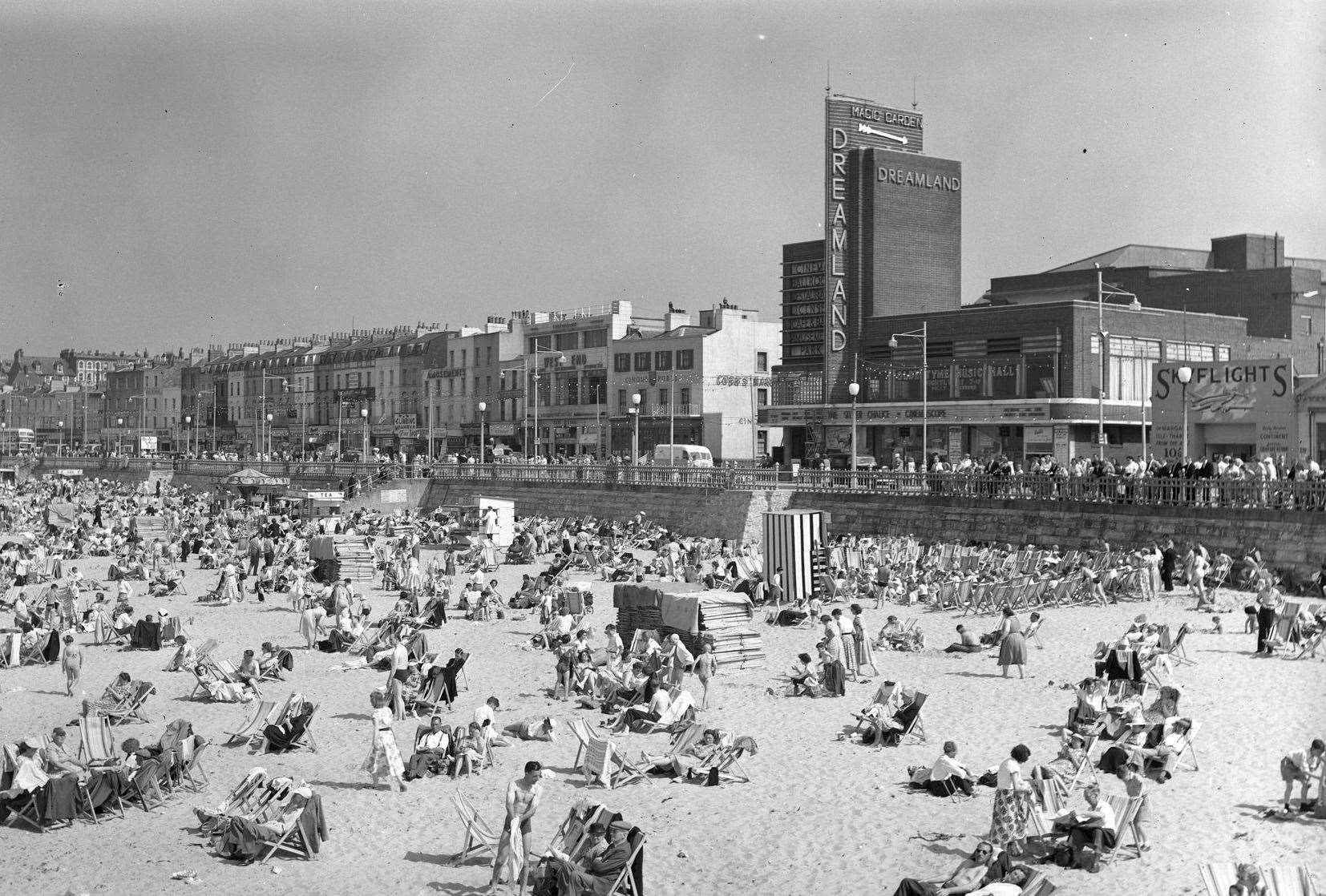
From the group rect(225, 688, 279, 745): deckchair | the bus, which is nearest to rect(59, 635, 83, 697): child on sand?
rect(225, 688, 279, 745): deckchair

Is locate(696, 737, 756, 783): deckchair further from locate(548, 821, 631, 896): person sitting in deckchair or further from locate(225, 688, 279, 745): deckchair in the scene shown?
locate(225, 688, 279, 745): deckchair

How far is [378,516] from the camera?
166 ft

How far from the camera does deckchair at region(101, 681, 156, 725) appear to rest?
1728 centimetres

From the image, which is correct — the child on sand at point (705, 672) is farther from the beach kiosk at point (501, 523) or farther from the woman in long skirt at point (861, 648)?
the beach kiosk at point (501, 523)

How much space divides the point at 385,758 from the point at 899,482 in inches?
955

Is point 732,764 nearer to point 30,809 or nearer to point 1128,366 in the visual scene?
point 30,809

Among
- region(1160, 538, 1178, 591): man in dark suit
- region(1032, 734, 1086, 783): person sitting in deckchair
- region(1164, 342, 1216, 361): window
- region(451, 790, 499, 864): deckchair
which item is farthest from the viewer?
region(1164, 342, 1216, 361): window

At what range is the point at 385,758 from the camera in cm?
1421

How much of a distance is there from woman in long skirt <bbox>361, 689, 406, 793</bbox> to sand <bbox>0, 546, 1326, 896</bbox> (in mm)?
191

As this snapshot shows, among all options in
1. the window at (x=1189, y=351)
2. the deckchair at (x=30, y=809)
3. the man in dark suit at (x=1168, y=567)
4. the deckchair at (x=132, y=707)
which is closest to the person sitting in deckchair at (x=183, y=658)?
the deckchair at (x=132, y=707)

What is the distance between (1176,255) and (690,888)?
65518mm

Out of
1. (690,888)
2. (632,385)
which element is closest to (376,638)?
(690,888)

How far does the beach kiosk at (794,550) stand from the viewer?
26.1 meters

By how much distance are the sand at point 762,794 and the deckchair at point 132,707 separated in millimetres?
332
